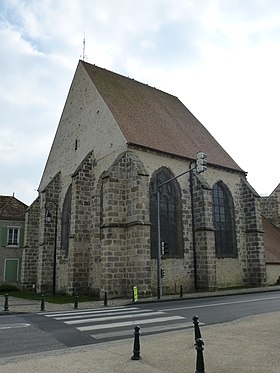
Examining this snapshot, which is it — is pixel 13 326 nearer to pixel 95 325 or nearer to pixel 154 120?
pixel 95 325

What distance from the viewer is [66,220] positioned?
2220cm

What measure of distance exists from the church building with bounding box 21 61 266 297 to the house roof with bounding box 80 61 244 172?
10cm

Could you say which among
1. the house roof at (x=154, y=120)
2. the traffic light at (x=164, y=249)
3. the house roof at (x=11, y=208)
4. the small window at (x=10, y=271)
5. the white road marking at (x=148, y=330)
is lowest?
the white road marking at (x=148, y=330)

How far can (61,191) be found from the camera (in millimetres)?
23453

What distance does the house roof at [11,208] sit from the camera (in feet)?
90.1

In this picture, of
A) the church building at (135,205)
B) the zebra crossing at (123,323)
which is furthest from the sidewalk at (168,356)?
the church building at (135,205)

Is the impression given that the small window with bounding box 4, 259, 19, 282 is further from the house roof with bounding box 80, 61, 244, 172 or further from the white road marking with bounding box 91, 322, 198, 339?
the white road marking with bounding box 91, 322, 198, 339

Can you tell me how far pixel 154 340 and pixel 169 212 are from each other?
492 inches

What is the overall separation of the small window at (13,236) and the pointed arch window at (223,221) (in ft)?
50.6

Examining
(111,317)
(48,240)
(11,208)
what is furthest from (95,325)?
(11,208)

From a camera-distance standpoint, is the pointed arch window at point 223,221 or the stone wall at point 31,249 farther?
the stone wall at point 31,249

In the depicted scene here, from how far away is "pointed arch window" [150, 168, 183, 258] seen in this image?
18547 millimetres

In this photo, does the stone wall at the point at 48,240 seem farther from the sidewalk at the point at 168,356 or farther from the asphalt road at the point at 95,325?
the sidewalk at the point at 168,356

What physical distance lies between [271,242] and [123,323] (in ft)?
65.7
